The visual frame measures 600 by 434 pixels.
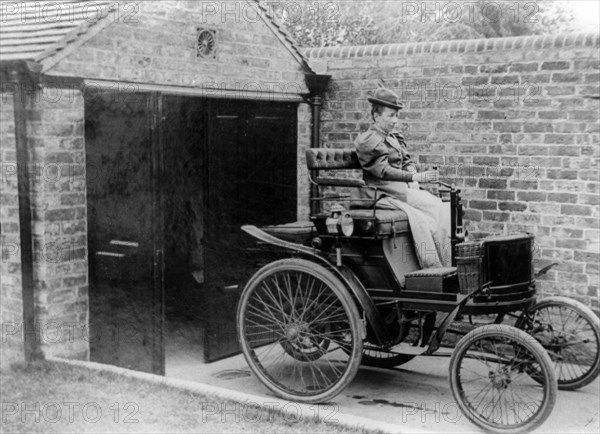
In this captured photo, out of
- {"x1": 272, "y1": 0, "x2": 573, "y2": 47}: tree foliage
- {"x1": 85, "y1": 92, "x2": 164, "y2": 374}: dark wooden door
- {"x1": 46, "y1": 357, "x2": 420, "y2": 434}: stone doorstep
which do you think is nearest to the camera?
{"x1": 46, "y1": 357, "x2": 420, "y2": 434}: stone doorstep

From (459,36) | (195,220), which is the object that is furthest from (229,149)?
(459,36)

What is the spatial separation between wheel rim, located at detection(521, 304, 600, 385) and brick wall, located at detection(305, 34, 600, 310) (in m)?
0.33

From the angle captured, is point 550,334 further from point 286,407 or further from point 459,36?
point 459,36

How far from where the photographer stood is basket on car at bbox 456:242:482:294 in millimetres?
5414

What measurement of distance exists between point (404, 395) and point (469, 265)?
133cm

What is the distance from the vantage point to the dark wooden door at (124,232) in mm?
6453

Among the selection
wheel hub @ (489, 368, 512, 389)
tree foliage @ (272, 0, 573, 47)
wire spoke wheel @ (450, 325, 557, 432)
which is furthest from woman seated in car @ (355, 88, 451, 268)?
tree foliage @ (272, 0, 573, 47)

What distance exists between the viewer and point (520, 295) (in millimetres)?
5523

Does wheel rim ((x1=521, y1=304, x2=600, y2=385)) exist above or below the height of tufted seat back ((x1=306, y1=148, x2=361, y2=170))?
below

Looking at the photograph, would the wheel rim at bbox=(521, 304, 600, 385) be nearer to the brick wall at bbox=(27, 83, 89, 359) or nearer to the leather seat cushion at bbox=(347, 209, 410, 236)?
the leather seat cushion at bbox=(347, 209, 410, 236)

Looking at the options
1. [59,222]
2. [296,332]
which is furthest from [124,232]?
[296,332]

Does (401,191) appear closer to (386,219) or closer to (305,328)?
(386,219)

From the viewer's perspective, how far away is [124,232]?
667cm

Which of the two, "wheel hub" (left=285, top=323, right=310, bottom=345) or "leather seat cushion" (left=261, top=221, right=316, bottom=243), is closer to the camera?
"wheel hub" (left=285, top=323, right=310, bottom=345)
